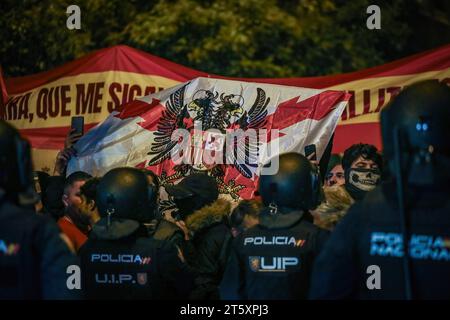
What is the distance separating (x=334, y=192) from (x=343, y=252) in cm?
316

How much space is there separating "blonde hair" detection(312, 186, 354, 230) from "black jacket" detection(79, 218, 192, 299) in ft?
3.88

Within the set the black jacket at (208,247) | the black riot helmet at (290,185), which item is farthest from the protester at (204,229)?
the black riot helmet at (290,185)

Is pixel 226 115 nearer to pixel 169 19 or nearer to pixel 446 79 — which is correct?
pixel 446 79

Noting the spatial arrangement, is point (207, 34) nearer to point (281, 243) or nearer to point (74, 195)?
point (74, 195)

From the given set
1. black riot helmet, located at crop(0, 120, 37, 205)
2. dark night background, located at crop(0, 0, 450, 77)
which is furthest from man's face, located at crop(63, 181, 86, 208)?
dark night background, located at crop(0, 0, 450, 77)

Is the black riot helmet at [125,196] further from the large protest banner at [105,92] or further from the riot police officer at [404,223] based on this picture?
the large protest banner at [105,92]

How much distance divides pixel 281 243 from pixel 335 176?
3407 mm

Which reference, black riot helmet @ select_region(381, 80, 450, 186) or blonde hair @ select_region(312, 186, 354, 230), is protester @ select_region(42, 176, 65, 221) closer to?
blonde hair @ select_region(312, 186, 354, 230)

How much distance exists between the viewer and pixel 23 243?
4.57 metres

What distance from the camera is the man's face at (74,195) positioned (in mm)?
7625

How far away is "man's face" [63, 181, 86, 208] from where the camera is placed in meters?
7.62

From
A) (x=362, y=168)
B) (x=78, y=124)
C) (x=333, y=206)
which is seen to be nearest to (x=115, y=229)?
(x=333, y=206)

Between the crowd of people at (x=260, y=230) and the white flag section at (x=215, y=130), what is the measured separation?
492 mm

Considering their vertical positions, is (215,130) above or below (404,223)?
above
